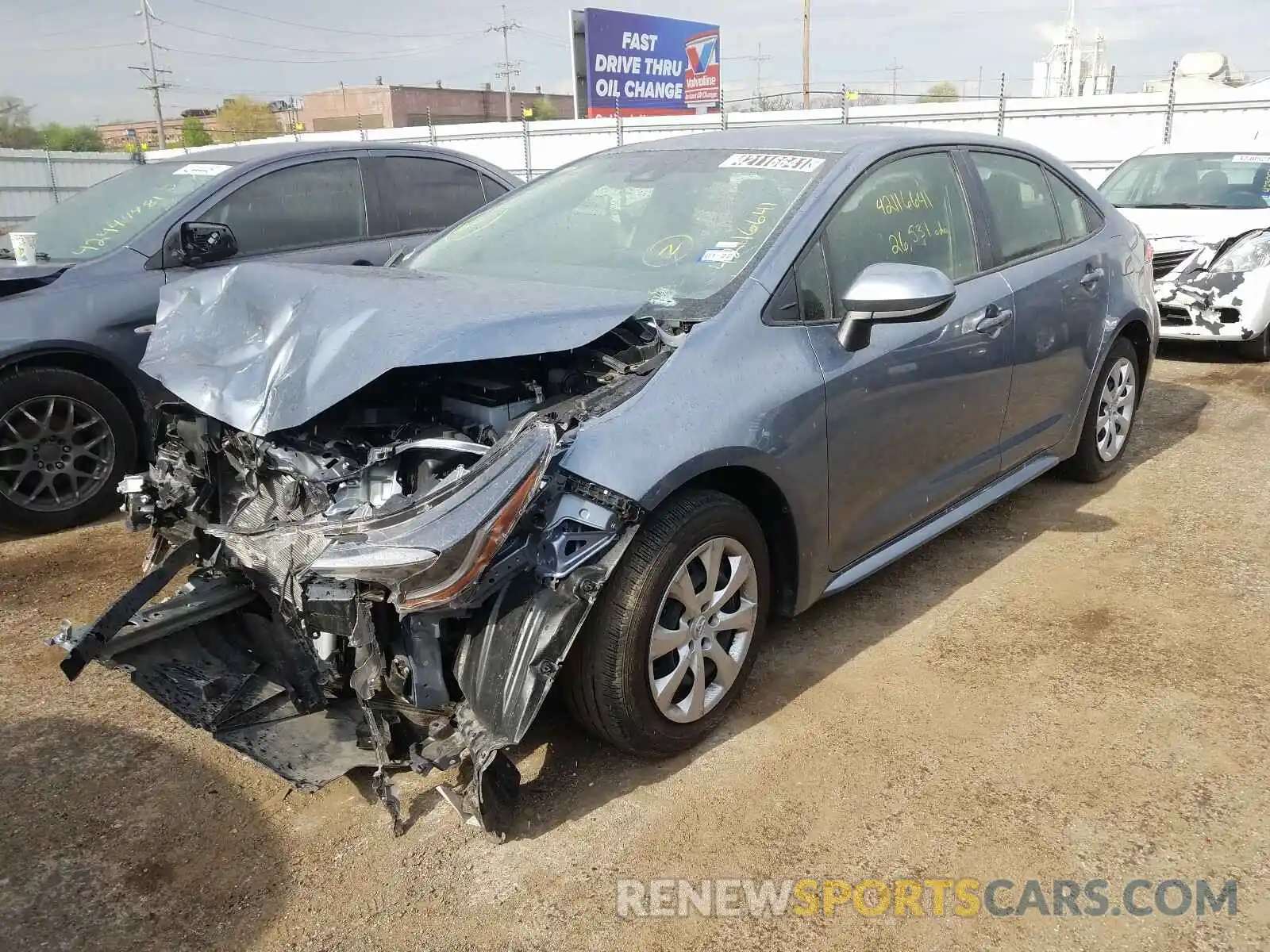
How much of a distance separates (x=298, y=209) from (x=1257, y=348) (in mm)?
7344

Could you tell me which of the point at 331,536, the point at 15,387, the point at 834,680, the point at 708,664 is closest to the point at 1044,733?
the point at 834,680

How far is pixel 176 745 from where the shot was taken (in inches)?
118

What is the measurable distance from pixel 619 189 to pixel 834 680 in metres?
1.97

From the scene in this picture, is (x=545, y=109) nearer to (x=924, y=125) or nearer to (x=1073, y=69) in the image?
(x=1073, y=69)

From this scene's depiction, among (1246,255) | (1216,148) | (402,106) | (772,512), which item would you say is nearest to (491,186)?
(772,512)

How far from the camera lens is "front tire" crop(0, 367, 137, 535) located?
4.45m

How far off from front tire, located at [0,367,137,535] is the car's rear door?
1872 millimetres

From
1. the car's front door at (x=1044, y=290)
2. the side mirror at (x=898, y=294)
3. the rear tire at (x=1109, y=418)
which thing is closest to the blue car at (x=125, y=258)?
the side mirror at (x=898, y=294)

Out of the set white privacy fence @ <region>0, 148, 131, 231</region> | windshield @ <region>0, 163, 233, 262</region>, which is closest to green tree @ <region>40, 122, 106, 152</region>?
white privacy fence @ <region>0, 148, 131, 231</region>

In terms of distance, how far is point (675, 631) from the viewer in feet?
8.96

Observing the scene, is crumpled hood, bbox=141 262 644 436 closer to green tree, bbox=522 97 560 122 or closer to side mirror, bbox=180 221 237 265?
side mirror, bbox=180 221 237 265

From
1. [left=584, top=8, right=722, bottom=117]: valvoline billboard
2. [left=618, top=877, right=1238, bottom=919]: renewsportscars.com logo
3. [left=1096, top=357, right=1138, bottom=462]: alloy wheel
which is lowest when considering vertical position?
[left=618, top=877, right=1238, bottom=919]: renewsportscars.com logo

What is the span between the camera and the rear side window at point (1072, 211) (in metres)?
4.45

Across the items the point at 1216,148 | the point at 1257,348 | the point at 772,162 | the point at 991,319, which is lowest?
the point at 1257,348
